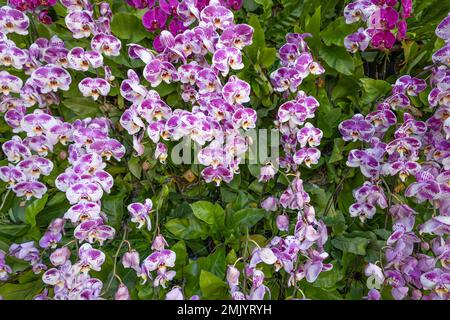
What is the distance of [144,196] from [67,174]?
288mm

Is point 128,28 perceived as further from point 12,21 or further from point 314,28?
point 314,28

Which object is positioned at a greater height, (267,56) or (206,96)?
(267,56)

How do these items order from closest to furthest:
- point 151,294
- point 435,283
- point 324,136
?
point 435,283 → point 151,294 → point 324,136

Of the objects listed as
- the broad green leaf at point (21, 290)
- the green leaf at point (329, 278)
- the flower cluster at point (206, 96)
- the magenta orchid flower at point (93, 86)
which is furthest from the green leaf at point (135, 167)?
the green leaf at point (329, 278)

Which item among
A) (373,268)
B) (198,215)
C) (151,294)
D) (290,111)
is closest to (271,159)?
(290,111)

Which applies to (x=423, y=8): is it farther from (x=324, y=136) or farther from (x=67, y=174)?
(x=67, y=174)

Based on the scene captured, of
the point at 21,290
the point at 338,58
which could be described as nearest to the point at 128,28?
the point at 338,58

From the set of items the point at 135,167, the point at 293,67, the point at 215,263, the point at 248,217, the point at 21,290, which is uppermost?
the point at 293,67

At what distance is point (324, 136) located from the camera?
138 cm

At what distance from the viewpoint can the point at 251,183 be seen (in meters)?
1.38

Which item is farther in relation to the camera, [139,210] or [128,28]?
[128,28]

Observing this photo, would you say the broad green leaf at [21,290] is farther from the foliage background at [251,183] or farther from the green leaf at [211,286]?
the green leaf at [211,286]

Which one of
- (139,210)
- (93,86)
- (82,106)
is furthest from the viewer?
(82,106)

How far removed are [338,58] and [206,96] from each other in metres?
0.47
